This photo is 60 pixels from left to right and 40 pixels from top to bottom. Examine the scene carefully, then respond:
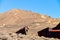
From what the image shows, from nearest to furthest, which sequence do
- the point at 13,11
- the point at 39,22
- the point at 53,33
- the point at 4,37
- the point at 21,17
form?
the point at 4,37 → the point at 53,33 → the point at 39,22 → the point at 21,17 → the point at 13,11

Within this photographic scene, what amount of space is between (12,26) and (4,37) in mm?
48557

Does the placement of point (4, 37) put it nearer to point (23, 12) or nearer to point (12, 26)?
point (12, 26)

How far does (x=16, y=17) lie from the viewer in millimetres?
64188

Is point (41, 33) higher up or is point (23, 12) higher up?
point (23, 12)

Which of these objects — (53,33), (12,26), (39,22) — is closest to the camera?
A: (53,33)

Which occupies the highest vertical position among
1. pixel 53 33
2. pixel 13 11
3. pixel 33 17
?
pixel 13 11

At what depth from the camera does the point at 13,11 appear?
68.6 metres

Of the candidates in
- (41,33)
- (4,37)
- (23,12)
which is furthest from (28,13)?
(4,37)

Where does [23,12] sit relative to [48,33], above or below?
above

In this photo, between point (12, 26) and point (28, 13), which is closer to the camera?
point (12, 26)

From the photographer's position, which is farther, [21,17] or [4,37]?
[21,17]

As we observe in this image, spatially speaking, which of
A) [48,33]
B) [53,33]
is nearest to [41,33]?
[48,33]

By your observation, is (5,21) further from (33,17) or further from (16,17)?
(33,17)

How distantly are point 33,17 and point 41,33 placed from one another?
1807 inches
